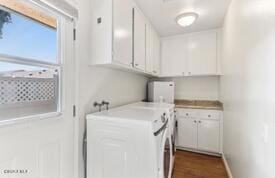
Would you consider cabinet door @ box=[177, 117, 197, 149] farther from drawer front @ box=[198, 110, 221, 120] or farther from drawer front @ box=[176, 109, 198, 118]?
drawer front @ box=[198, 110, 221, 120]

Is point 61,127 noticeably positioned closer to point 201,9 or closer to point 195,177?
point 195,177

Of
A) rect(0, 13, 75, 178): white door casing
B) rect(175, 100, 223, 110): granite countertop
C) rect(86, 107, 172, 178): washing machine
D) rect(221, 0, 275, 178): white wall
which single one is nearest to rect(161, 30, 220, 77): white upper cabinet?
rect(175, 100, 223, 110): granite countertop

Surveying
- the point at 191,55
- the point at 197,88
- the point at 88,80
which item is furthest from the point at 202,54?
the point at 88,80

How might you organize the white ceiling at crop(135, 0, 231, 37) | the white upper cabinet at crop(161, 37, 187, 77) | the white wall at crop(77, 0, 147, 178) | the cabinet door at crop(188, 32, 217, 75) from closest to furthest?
the white wall at crop(77, 0, 147, 178) < the white ceiling at crop(135, 0, 231, 37) < the cabinet door at crop(188, 32, 217, 75) < the white upper cabinet at crop(161, 37, 187, 77)

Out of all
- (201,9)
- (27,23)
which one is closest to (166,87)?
(201,9)

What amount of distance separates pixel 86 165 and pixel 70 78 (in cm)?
88

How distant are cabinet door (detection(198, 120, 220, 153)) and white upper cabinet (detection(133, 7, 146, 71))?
166 centimetres

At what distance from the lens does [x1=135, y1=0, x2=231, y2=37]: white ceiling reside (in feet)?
7.23

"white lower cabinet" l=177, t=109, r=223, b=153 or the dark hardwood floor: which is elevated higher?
"white lower cabinet" l=177, t=109, r=223, b=153

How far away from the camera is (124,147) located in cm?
141

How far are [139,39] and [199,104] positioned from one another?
2018mm

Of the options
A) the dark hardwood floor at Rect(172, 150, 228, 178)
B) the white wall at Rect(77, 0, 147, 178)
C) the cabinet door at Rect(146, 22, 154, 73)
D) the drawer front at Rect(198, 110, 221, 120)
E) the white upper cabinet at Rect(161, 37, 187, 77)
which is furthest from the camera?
the white upper cabinet at Rect(161, 37, 187, 77)

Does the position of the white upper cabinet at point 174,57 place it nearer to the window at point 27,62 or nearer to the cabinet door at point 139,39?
the cabinet door at point 139,39

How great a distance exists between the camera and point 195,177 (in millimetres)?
2266
